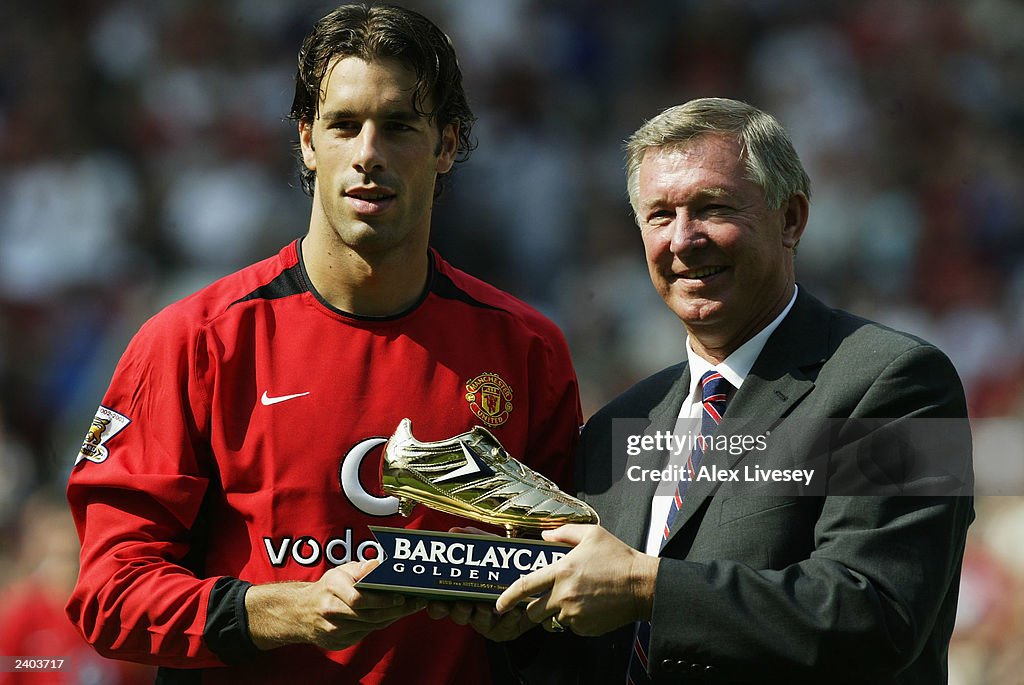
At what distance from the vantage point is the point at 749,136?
294 cm

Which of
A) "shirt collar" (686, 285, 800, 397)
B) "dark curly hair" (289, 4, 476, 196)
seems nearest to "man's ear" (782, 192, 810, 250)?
"shirt collar" (686, 285, 800, 397)

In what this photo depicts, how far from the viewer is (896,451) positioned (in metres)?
2.67

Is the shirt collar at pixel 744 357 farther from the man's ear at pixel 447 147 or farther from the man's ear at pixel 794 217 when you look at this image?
the man's ear at pixel 447 147

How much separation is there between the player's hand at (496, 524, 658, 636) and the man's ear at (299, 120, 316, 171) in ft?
3.68

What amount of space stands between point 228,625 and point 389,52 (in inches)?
52.0

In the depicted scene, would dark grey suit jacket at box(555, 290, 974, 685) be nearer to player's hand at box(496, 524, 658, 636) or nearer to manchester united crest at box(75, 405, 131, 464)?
player's hand at box(496, 524, 658, 636)

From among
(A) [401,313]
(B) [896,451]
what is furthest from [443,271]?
(B) [896,451]

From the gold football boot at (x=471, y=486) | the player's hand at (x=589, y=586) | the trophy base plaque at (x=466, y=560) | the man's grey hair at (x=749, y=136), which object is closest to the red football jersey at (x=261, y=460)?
the gold football boot at (x=471, y=486)

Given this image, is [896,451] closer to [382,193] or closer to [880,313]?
[382,193]

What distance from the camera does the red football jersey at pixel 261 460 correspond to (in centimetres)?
288

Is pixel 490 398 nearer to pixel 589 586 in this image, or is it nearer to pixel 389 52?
pixel 589 586

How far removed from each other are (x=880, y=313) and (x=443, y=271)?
456 cm

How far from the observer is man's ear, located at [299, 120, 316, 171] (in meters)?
3.10

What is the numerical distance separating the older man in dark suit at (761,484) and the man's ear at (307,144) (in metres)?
0.77
